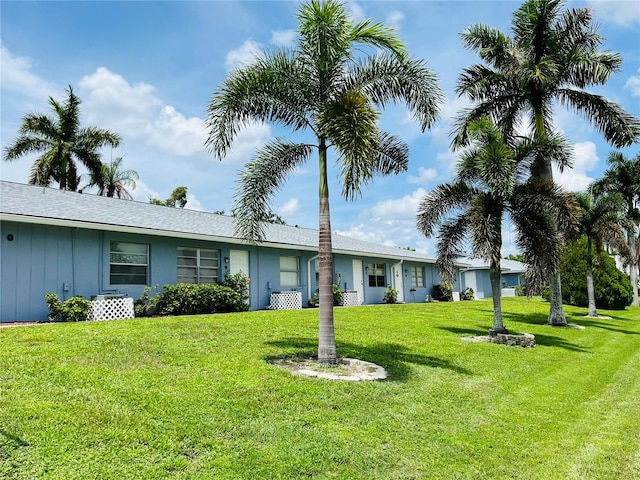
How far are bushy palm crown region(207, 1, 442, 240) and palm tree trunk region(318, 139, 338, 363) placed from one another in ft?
0.89

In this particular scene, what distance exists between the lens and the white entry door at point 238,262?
1780cm

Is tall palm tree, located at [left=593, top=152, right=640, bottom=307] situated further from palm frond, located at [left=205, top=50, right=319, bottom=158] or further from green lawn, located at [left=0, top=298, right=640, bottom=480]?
palm frond, located at [left=205, top=50, right=319, bottom=158]

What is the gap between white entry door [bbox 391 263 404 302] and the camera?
88.1 ft

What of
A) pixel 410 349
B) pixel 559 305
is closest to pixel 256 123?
pixel 410 349

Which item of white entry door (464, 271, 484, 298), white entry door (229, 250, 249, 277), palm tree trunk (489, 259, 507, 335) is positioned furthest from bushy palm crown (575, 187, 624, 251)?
white entry door (229, 250, 249, 277)

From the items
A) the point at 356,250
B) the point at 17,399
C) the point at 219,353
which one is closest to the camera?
the point at 17,399

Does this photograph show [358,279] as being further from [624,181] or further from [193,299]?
[624,181]

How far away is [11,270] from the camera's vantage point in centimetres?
1201

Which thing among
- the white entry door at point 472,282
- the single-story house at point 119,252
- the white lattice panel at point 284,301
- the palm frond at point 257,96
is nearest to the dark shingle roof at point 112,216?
the single-story house at point 119,252

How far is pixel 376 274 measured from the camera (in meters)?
25.7

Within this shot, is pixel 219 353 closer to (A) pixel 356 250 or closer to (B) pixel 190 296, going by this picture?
(B) pixel 190 296

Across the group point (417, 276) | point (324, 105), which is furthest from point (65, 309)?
point (417, 276)

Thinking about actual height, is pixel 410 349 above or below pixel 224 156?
below

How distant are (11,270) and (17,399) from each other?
28.8ft
